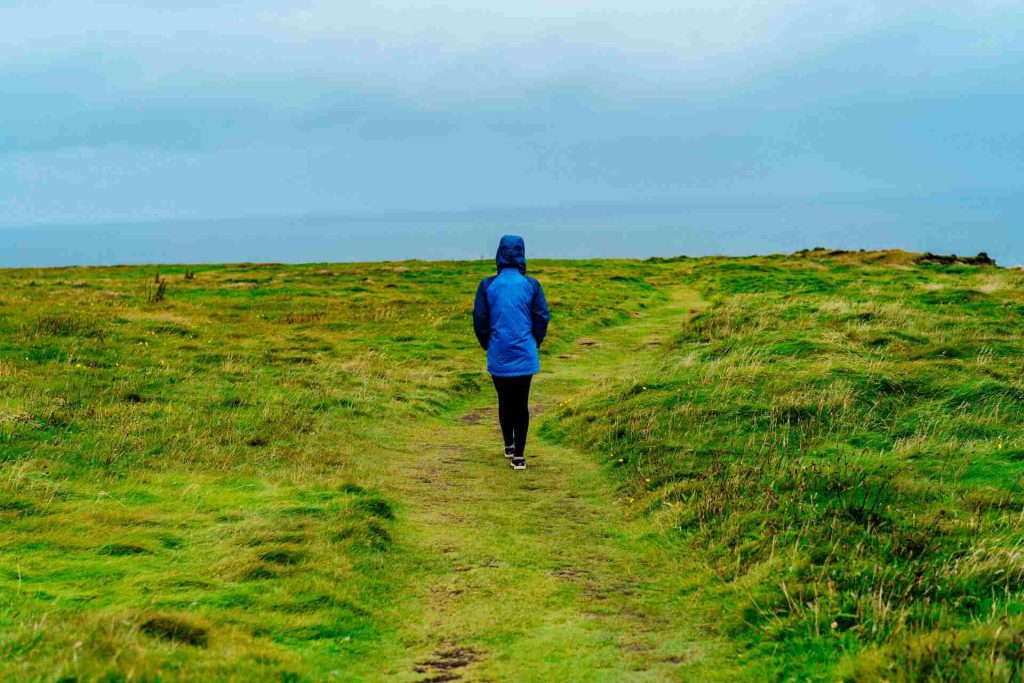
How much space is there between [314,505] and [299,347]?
572 inches

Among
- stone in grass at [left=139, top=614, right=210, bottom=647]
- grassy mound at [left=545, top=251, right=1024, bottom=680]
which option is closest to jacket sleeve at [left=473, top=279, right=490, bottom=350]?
grassy mound at [left=545, top=251, right=1024, bottom=680]

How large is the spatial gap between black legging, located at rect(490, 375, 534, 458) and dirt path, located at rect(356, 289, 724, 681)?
54cm

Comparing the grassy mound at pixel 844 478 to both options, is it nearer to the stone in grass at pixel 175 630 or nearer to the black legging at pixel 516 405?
the black legging at pixel 516 405

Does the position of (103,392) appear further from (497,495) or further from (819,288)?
(819,288)

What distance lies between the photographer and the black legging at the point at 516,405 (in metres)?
13.2

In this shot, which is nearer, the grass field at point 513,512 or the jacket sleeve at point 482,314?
the grass field at point 513,512

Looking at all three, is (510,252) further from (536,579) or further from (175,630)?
(175,630)

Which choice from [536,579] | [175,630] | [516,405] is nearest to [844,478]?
[536,579]

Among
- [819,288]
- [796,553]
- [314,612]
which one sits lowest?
[314,612]

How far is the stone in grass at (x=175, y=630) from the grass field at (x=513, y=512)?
3 centimetres

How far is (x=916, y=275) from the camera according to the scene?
152 feet

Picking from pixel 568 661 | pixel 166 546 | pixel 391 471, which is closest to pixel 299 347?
pixel 391 471

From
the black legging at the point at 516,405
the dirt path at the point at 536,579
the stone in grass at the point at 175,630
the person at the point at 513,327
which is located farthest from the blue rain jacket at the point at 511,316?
the stone in grass at the point at 175,630

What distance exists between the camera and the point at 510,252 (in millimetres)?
13078
